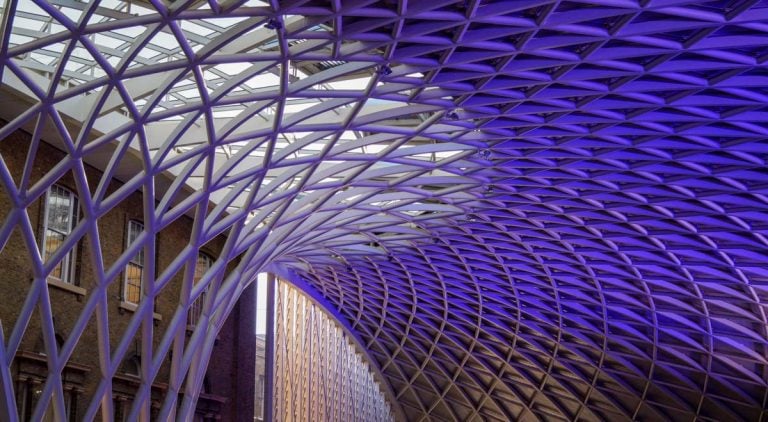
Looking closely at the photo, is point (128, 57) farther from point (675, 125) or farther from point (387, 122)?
point (675, 125)

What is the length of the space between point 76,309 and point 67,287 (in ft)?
3.23

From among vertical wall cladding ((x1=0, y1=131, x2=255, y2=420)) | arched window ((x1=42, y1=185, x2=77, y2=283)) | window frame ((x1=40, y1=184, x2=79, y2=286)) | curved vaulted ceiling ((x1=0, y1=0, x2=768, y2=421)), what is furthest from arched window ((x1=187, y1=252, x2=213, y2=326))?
arched window ((x1=42, y1=185, x2=77, y2=283))

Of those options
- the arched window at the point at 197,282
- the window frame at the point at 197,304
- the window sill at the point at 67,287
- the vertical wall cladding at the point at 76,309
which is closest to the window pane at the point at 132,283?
the vertical wall cladding at the point at 76,309

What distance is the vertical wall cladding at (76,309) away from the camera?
2841cm

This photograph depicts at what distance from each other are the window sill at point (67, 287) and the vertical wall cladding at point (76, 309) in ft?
0.12

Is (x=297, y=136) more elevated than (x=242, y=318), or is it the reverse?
(x=297, y=136)

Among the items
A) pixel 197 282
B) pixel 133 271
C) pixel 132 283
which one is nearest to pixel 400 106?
pixel 133 271

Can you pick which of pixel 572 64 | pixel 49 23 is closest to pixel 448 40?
pixel 572 64

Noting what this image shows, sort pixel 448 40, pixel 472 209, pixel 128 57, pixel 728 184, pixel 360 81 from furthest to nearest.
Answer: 1. pixel 472 209
2. pixel 728 184
3. pixel 360 81
4. pixel 448 40
5. pixel 128 57

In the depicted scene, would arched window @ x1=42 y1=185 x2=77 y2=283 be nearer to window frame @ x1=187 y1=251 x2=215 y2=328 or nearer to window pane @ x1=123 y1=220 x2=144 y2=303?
window pane @ x1=123 y1=220 x2=144 y2=303

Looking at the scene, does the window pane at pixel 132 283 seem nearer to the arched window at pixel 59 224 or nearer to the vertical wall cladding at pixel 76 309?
the vertical wall cladding at pixel 76 309

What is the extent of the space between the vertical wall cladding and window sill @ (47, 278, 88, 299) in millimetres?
35

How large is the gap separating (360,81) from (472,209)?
1847 cm

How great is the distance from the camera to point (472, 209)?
46.4 m
